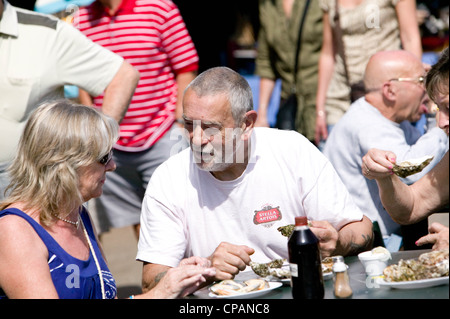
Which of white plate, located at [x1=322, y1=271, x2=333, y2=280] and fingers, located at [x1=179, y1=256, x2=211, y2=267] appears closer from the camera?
white plate, located at [x1=322, y1=271, x2=333, y2=280]

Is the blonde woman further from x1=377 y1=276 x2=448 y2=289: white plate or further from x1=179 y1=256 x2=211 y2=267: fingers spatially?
x1=377 y1=276 x2=448 y2=289: white plate

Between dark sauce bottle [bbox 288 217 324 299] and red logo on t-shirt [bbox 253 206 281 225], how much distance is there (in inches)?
31.3

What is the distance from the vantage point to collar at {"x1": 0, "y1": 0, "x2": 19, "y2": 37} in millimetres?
3711

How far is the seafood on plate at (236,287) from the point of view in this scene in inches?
93.6

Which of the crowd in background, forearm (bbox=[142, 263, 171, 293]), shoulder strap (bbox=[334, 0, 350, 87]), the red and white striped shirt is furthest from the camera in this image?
shoulder strap (bbox=[334, 0, 350, 87])

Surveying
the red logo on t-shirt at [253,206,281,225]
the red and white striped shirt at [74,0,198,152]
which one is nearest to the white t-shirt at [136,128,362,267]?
the red logo on t-shirt at [253,206,281,225]

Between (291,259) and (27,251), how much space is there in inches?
36.4

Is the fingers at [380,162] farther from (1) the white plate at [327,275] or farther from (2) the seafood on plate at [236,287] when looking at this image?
(2) the seafood on plate at [236,287]

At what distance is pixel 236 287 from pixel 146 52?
2.47 metres

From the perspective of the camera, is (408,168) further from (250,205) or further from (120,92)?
(120,92)

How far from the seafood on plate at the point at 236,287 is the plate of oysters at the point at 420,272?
0.41 m

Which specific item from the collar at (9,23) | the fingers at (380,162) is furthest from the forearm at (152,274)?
the collar at (9,23)

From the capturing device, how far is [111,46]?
4570mm
